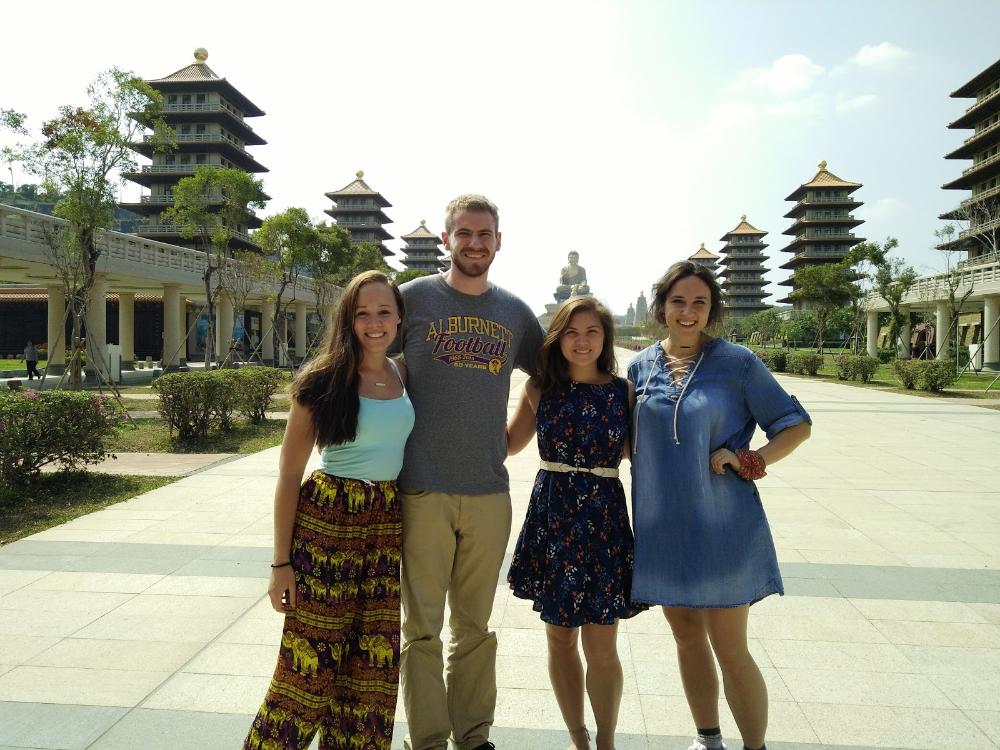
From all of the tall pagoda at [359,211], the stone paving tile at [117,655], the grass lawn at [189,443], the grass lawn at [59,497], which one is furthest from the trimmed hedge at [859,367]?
the tall pagoda at [359,211]

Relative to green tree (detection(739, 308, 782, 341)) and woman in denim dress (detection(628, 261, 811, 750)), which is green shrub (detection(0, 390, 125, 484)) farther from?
green tree (detection(739, 308, 782, 341))

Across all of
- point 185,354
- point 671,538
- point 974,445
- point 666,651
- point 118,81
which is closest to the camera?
point 671,538

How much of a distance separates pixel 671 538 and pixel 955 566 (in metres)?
3.40

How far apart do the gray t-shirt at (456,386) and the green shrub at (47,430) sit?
18.2 feet

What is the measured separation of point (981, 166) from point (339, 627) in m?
44.6

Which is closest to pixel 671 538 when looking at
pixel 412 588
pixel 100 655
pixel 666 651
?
pixel 412 588

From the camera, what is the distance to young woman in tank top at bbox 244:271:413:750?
2125mm

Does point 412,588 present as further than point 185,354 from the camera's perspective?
No

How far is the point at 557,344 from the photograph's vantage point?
2.47 meters

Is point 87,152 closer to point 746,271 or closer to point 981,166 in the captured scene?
point 981,166

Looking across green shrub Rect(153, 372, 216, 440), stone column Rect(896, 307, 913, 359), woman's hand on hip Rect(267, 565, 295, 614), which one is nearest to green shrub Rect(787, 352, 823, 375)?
stone column Rect(896, 307, 913, 359)

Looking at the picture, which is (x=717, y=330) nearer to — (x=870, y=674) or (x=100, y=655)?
(x=870, y=674)

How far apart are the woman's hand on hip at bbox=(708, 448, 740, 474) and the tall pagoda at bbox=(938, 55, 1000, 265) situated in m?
37.3

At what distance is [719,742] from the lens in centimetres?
232
